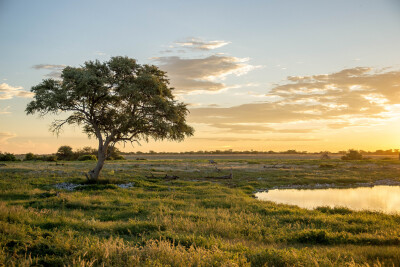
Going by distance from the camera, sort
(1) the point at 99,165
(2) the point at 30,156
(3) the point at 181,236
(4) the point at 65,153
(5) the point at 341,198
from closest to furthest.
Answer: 1. (3) the point at 181,236
2. (5) the point at 341,198
3. (1) the point at 99,165
4. (2) the point at 30,156
5. (4) the point at 65,153

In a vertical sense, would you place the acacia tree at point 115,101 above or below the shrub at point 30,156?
above

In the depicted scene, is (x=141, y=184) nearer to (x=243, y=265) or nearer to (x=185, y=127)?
(x=185, y=127)

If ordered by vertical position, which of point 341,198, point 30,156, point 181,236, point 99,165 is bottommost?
point 341,198

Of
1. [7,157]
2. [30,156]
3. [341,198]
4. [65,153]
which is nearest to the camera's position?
[341,198]

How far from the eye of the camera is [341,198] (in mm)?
25969

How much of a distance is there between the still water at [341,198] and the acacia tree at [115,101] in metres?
12.6

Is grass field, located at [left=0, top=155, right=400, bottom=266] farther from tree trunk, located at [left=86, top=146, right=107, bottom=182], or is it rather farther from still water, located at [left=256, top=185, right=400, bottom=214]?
tree trunk, located at [left=86, top=146, right=107, bottom=182]

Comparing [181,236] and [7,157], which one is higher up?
[7,157]

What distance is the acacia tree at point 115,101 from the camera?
27078mm

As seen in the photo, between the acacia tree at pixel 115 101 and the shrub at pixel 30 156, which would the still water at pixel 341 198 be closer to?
the acacia tree at pixel 115 101

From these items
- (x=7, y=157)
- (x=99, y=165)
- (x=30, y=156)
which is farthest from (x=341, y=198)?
(x=30, y=156)

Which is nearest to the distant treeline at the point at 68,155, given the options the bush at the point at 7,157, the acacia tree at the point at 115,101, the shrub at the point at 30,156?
the shrub at the point at 30,156

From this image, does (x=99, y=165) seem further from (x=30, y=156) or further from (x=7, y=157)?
(x=30, y=156)

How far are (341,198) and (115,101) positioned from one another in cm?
2455
